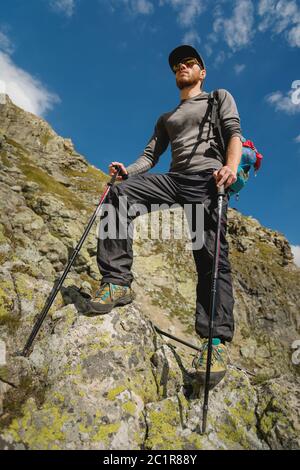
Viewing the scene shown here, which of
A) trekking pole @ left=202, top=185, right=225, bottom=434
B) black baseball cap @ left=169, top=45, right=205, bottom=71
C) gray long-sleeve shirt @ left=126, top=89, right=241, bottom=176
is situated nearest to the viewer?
trekking pole @ left=202, top=185, right=225, bottom=434

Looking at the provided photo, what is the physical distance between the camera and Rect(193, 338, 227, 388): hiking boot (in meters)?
4.91

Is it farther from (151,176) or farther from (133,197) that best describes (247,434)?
(151,176)

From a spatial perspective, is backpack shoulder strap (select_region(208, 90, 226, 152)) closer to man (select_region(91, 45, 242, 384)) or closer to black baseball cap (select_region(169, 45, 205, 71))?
man (select_region(91, 45, 242, 384))

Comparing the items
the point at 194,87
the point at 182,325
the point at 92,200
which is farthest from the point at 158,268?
the point at 194,87

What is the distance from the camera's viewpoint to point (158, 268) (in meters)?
25.4

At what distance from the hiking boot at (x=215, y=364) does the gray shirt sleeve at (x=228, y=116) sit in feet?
13.7

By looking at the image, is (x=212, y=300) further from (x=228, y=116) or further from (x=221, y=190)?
(x=228, y=116)

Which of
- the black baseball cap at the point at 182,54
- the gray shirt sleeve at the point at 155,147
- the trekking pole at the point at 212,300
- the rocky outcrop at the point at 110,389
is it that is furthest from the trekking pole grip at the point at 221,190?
the black baseball cap at the point at 182,54

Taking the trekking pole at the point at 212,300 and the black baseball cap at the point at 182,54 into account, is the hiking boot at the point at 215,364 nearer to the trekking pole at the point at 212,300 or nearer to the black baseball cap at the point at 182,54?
the trekking pole at the point at 212,300

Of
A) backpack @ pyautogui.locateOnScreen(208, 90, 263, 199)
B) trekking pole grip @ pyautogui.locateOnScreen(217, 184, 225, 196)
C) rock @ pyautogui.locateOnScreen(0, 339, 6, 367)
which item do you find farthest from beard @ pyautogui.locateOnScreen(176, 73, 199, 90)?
rock @ pyautogui.locateOnScreen(0, 339, 6, 367)

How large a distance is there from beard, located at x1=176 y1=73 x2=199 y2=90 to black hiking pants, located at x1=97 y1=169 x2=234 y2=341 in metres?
2.51

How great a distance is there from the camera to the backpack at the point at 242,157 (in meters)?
6.64

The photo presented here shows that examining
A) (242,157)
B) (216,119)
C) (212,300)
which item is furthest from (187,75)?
(212,300)

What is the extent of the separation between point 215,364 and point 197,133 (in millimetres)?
4767
